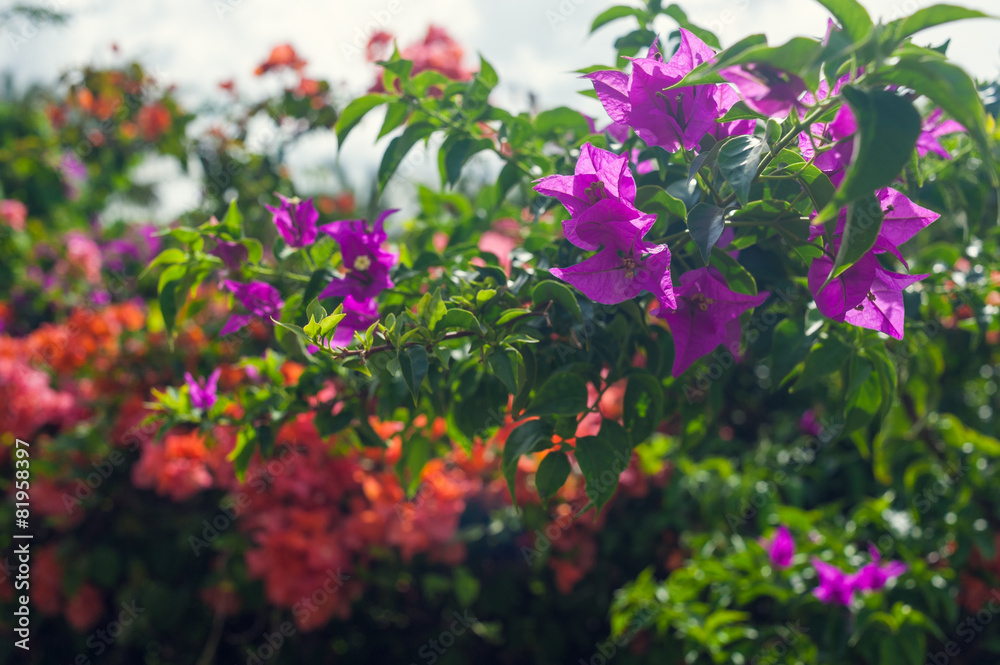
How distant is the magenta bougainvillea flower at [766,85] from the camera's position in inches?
15.5

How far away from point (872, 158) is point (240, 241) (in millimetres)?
626

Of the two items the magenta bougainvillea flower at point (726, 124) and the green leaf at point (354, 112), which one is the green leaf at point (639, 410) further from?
the green leaf at point (354, 112)

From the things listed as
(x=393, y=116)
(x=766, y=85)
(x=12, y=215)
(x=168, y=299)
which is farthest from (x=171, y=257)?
(x=12, y=215)

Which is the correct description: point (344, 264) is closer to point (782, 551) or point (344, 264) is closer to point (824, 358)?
point (824, 358)

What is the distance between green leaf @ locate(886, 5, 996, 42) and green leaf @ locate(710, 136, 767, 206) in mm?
92

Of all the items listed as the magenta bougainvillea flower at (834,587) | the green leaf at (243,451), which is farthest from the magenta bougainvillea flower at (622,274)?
the magenta bougainvillea flower at (834,587)

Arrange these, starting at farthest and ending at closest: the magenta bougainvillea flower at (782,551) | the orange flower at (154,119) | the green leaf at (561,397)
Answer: the orange flower at (154,119), the magenta bougainvillea flower at (782,551), the green leaf at (561,397)

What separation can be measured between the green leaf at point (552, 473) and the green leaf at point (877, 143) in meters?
0.35

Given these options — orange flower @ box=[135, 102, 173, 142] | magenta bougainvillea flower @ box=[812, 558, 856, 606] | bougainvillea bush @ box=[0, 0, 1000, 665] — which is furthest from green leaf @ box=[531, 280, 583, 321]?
orange flower @ box=[135, 102, 173, 142]

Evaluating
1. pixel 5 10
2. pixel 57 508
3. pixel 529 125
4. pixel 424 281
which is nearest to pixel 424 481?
pixel 424 281

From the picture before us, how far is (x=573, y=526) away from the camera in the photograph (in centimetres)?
151

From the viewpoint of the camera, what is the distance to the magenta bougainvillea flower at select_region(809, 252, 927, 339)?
472mm

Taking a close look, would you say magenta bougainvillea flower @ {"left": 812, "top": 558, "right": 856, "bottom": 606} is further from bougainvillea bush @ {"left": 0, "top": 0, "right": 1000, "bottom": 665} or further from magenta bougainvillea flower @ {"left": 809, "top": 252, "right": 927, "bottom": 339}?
magenta bougainvillea flower @ {"left": 809, "top": 252, "right": 927, "bottom": 339}

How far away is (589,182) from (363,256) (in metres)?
0.27
